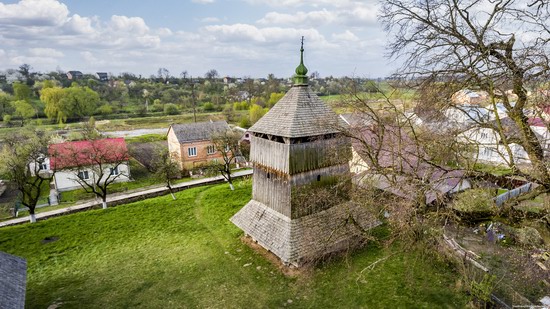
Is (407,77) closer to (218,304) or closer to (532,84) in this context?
(532,84)

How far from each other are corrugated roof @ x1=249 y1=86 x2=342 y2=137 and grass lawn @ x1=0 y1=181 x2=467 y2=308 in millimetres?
5628

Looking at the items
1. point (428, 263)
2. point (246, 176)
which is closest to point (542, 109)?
point (428, 263)

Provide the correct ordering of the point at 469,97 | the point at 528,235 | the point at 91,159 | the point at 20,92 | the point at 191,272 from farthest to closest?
the point at 20,92, the point at 91,159, the point at 191,272, the point at 528,235, the point at 469,97

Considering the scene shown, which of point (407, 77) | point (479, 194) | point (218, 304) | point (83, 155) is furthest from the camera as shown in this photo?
point (83, 155)

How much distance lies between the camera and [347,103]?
9.75m

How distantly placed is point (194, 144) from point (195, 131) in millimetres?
1498

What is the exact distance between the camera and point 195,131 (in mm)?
33875

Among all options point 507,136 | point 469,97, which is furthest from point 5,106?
point 507,136

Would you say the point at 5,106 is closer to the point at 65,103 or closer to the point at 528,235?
the point at 65,103

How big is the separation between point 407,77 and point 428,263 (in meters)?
10.0

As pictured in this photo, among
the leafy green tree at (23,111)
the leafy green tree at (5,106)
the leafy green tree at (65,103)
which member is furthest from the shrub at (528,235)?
the leafy green tree at (5,106)

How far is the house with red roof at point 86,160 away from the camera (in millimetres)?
25328

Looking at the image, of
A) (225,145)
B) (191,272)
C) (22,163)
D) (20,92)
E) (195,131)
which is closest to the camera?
(191,272)

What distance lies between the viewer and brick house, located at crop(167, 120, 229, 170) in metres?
33.1
